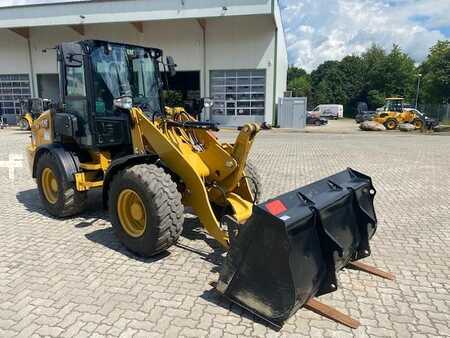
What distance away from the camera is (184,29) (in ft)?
77.5

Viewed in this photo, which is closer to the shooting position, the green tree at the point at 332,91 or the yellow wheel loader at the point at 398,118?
the yellow wheel loader at the point at 398,118

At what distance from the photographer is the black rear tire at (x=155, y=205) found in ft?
13.2

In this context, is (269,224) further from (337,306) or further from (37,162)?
(37,162)

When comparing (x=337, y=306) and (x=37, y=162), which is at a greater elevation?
(x=37, y=162)

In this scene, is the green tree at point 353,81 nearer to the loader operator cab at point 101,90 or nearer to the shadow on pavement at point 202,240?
the loader operator cab at point 101,90

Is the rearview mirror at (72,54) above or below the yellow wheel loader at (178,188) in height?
above

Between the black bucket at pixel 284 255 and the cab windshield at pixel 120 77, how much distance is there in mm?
2697

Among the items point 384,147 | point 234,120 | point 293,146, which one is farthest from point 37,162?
point 234,120

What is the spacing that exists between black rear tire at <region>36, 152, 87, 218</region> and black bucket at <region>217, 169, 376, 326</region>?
2933 mm

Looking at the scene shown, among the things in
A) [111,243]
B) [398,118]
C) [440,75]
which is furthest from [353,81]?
[111,243]

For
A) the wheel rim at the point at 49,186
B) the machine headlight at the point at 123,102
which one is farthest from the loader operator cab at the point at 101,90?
the wheel rim at the point at 49,186

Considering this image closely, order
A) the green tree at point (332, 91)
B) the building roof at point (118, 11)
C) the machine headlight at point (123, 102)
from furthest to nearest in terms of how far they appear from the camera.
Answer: the green tree at point (332, 91) → the building roof at point (118, 11) → the machine headlight at point (123, 102)

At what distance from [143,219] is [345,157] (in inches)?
Answer: 385

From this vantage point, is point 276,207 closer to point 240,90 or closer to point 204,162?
point 204,162
